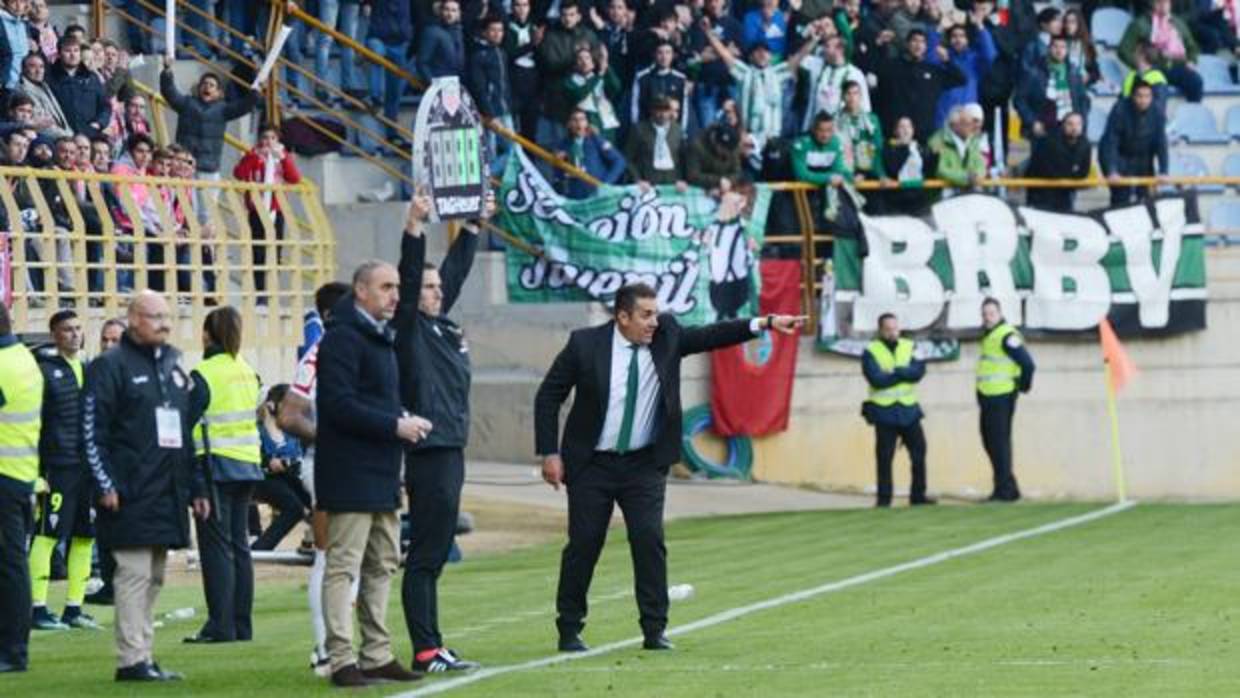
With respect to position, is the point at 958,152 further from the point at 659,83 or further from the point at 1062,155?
the point at 659,83

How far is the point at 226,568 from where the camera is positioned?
18188 mm

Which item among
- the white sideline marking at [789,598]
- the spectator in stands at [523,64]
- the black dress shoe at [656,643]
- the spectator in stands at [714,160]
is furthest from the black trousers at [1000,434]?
the black dress shoe at [656,643]

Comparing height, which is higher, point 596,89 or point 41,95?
point 596,89

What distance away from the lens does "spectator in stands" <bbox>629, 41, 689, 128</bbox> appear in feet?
109

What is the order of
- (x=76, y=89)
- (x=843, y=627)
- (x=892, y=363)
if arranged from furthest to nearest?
(x=892, y=363)
(x=76, y=89)
(x=843, y=627)

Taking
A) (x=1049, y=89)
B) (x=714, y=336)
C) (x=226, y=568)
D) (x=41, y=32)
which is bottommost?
(x=226, y=568)

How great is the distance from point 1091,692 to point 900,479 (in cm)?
2024

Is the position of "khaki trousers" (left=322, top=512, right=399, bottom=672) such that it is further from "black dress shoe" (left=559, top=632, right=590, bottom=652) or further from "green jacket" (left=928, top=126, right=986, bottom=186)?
"green jacket" (left=928, top=126, right=986, bottom=186)

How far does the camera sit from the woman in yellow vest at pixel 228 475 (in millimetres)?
18125

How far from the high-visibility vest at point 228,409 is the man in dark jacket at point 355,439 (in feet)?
11.6

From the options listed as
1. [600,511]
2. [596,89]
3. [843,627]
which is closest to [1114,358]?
[596,89]

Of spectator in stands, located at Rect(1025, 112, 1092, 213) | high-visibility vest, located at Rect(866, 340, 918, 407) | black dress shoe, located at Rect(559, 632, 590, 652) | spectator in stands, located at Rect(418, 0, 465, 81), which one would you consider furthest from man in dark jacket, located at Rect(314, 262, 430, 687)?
spectator in stands, located at Rect(1025, 112, 1092, 213)

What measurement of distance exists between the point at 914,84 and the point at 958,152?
0.89 m

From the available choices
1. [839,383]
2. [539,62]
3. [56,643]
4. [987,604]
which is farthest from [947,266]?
[56,643]
